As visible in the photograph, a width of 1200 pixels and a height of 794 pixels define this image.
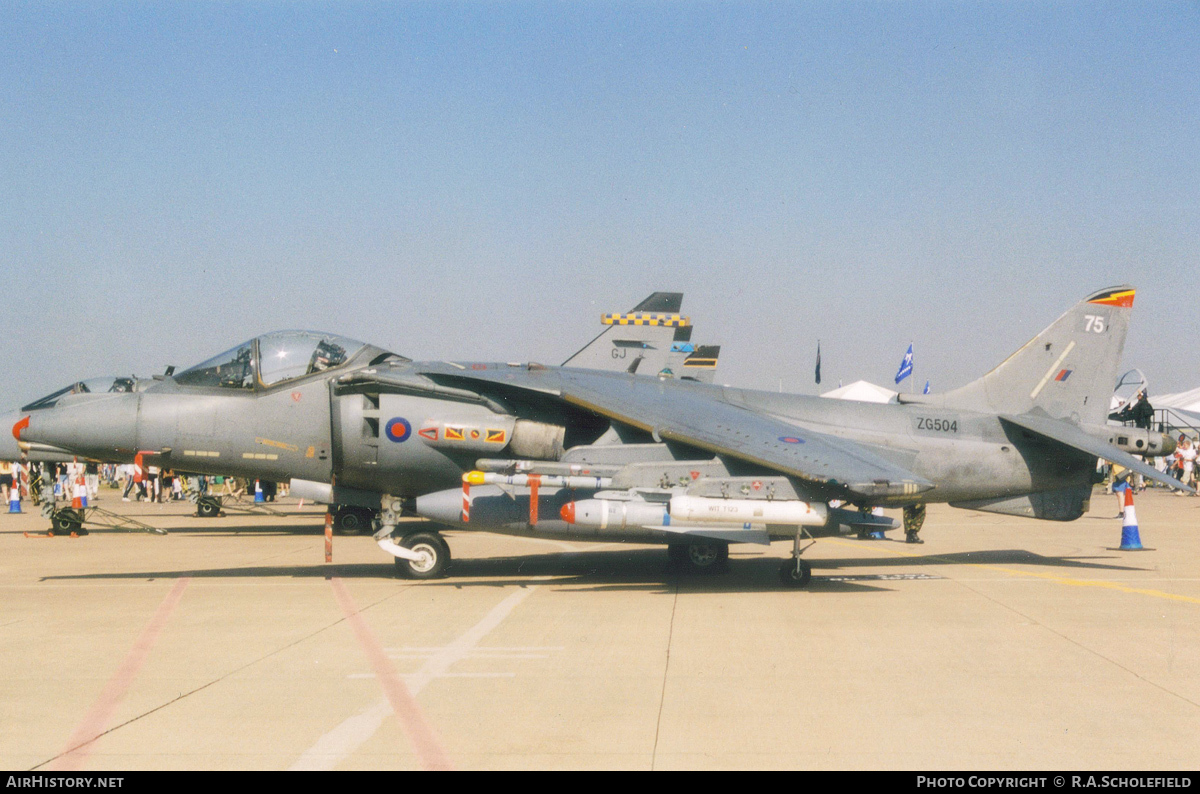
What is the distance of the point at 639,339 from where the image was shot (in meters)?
22.2

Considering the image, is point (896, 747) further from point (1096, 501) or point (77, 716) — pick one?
point (1096, 501)

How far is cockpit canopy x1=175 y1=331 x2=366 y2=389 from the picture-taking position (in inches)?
463

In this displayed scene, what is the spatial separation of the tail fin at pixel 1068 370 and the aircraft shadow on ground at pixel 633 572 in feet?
7.42

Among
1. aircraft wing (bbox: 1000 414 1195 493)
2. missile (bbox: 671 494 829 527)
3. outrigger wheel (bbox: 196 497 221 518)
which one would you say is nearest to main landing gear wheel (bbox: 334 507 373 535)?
outrigger wheel (bbox: 196 497 221 518)

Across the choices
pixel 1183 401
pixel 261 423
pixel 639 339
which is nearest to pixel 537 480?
pixel 261 423

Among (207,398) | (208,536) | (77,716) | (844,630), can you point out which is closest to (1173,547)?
(844,630)

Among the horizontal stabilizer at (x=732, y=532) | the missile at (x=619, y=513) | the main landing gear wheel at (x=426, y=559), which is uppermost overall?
the missile at (x=619, y=513)

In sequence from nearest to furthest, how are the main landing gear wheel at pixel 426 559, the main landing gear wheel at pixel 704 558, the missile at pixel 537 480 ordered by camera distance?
the missile at pixel 537 480, the main landing gear wheel at pixel 426 559, the main landing gear wheel at pixel 704 558

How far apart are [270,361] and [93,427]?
92.9 inches

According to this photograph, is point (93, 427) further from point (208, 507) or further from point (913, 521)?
point (208, 507)

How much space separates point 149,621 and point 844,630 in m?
6.35

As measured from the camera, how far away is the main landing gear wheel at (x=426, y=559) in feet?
38.0

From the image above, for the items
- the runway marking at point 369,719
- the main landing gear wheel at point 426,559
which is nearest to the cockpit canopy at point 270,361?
the main landing gear wheel at point 426,559

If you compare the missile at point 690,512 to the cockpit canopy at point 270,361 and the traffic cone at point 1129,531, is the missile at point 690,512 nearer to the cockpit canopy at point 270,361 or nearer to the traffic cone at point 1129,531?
the cockpit canopy at point 270,361
